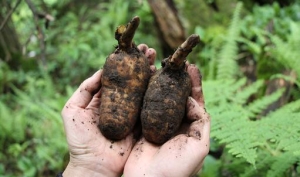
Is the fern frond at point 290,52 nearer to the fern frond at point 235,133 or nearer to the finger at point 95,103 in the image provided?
the fern frond at point 235,133

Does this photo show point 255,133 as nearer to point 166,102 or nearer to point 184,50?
point 166,102

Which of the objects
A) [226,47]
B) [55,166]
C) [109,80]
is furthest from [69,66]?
[109,80]

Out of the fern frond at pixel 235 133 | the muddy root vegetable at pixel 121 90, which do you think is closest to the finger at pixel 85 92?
the muddy root vegetable at pixel 121 90

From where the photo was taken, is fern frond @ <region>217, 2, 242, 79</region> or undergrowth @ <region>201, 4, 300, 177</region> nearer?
undergrowth @ <region>201, 4, 300, 177</region>

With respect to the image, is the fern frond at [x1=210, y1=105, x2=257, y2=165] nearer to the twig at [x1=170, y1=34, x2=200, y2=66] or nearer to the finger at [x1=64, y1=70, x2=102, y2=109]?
the twig at [x1=170, y1=34, x2=200, y2=66]

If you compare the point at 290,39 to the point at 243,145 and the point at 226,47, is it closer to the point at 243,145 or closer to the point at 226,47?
the point at 226,47

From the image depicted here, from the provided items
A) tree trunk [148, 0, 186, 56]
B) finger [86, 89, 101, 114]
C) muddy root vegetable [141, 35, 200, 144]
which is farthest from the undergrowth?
tree trunk [148, 0, 186, 56]

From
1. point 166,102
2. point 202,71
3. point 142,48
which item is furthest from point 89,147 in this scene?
point 202,71

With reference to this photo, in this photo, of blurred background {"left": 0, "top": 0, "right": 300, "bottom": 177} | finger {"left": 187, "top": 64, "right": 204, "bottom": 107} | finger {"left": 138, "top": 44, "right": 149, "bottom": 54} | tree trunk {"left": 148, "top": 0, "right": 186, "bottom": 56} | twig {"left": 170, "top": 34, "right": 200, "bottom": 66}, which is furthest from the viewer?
tree trunk {"left": 148, "top": 0, "right": 186, "bottom": 56}
